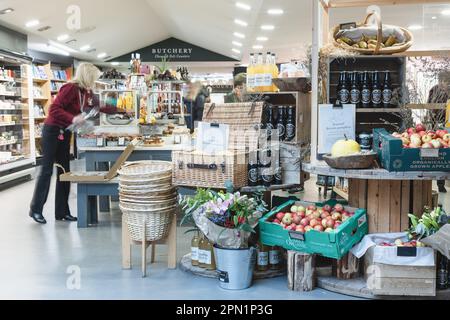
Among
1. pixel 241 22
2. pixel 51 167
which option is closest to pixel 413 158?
pixel 51 167

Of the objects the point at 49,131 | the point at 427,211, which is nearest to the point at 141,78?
the point at 49,131

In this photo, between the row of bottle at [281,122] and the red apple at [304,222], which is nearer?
the red apple at [304,222]

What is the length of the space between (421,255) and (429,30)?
5.86m

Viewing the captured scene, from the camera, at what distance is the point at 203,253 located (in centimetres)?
398

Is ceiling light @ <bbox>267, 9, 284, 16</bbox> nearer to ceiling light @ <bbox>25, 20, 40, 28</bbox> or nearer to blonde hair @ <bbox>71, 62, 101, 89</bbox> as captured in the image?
ceiling light @ <bbox>25, 20, 40, 28</bbox>

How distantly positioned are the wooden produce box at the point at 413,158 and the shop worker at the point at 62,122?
11.7 ft

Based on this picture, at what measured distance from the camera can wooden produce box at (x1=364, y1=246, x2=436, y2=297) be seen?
10.7ft

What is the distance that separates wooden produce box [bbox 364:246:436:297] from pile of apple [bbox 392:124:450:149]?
0.66 m

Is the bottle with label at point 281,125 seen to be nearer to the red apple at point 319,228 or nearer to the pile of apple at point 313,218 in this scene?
the pile of apple at point 313,218

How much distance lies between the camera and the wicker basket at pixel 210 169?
384 centimetres

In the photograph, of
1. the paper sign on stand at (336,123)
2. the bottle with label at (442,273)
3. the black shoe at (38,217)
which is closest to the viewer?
the bottle with label at (442,273)

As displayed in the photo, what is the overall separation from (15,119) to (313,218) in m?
7.61

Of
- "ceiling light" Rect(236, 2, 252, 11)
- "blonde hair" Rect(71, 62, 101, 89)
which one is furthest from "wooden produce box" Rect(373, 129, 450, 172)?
"ceiling light" Rect(236, 2, 252, 11)

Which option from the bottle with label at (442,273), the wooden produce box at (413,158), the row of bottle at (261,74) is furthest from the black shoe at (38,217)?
the bottle with label at (442,273)
